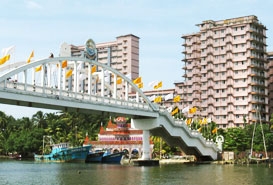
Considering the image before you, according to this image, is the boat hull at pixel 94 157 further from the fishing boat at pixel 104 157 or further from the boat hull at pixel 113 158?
the boat hull at pixel 113 158

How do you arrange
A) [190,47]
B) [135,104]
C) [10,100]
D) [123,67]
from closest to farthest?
1. [10,100]
2. [135,104]
3. [190,47]
4. [123,67]

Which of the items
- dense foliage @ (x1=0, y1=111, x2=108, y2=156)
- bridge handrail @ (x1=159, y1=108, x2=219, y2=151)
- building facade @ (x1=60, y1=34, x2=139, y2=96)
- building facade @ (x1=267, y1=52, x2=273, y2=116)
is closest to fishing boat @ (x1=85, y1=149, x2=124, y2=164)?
bridge handrail @ (x1=159, y1=108, x2=219, y2=151)

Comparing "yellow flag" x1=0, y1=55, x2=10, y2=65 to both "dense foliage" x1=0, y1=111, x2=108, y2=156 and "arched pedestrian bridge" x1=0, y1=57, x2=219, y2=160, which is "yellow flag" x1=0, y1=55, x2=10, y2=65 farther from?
"dense foliage" x1=0, y1=111, x2=108, y2=156

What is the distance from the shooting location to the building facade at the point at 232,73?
326 ft

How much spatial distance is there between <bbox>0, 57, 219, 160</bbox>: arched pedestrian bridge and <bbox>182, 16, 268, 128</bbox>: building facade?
3184 cm

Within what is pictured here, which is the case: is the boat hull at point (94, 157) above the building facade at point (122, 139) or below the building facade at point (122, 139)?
below

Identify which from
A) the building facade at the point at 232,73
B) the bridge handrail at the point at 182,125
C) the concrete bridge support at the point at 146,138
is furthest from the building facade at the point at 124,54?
the concrete bridge support at the point at 146,138

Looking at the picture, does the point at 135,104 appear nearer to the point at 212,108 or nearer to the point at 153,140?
the point at 153,140

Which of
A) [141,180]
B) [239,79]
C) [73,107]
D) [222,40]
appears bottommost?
[141,180]

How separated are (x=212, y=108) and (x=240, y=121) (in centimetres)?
750

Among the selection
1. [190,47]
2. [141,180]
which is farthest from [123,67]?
[141,180]

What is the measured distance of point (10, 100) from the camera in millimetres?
43312

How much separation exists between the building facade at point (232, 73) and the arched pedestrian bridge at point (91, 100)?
31.8 m

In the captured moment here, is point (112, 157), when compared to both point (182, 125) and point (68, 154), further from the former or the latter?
point (182, 125)
